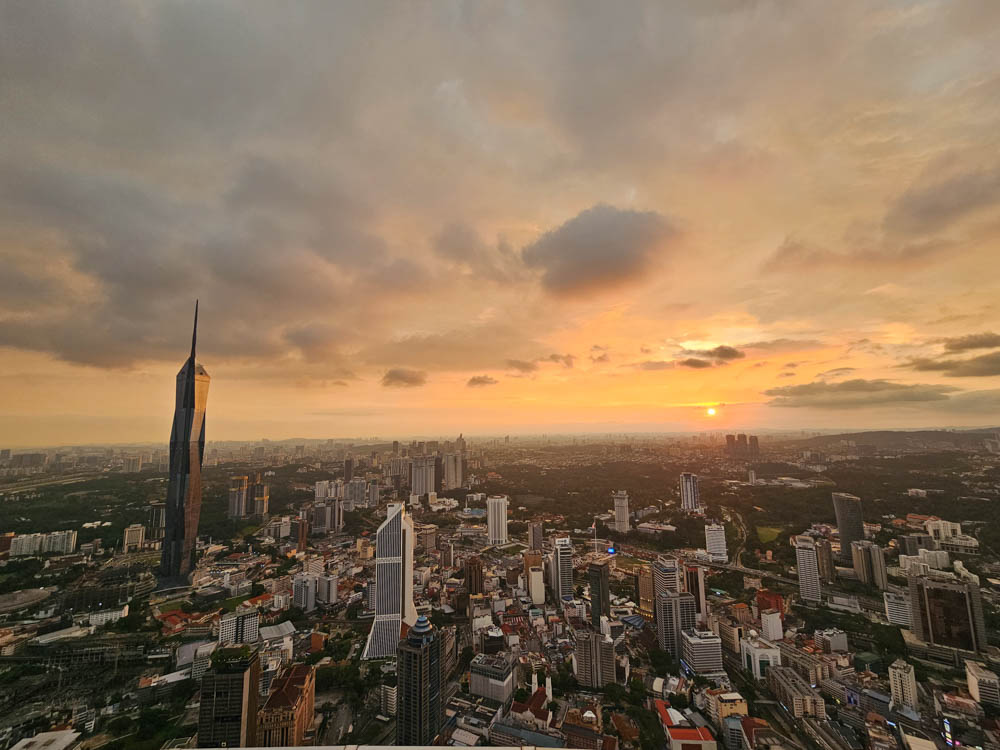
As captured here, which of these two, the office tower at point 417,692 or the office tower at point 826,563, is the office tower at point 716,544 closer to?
the office tower at point 826,563

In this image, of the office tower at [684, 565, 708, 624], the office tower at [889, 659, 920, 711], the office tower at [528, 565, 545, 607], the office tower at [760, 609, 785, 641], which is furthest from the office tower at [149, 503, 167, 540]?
the office tower at [889, 659, 920, 711]

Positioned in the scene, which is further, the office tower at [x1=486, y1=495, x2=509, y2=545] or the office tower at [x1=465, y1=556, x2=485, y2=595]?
the office tower at [x1=486, y1=495, x2=509, y2=545]

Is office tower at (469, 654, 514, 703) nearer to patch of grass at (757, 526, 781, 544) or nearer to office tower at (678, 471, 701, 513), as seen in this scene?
patch of grass at (757, 526, 781, 544)

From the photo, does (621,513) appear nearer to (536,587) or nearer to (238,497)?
(536,587)

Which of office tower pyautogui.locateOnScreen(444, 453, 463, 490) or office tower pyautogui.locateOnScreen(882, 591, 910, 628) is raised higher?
office tower pyautogui.locateOnScreen(444, 453, 463, 490)

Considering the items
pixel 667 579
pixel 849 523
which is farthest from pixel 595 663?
pixel 849 523

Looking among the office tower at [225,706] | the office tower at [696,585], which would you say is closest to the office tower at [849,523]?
the office tower at [696,585]

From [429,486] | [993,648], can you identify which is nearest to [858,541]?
[993,648]
